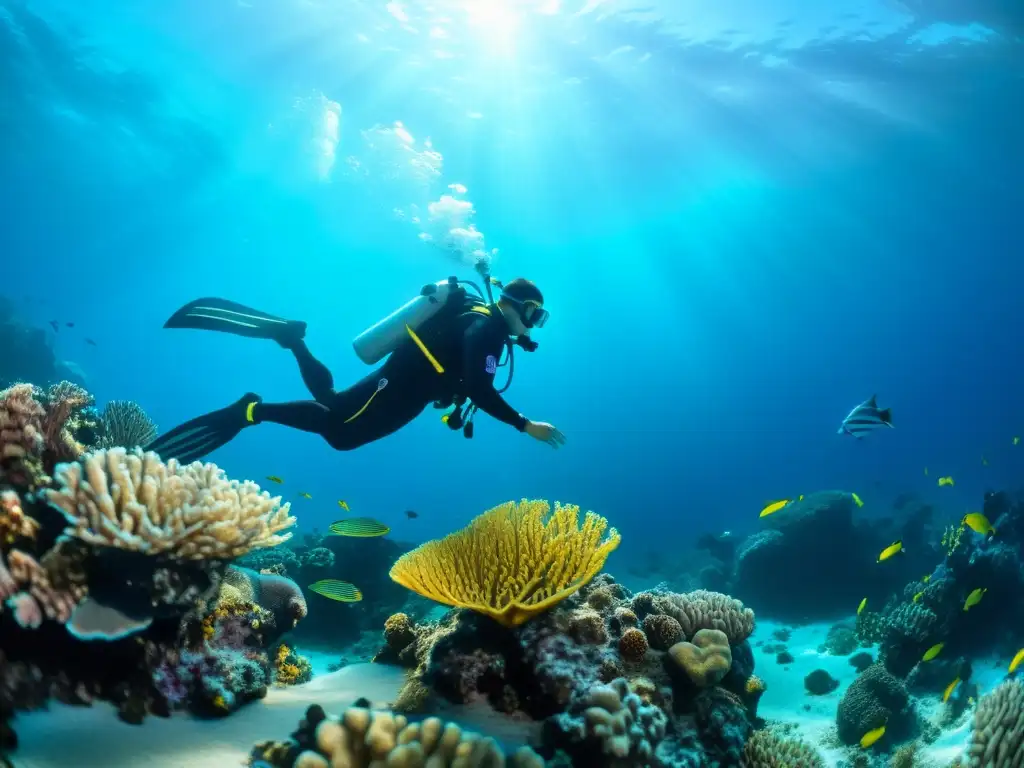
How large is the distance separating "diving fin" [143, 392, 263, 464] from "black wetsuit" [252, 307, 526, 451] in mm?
148

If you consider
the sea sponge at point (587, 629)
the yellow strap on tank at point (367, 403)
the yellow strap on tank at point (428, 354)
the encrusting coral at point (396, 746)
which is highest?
the yellow strap on tank at point (428, 354)

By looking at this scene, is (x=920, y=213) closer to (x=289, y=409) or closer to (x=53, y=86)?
(x=289, y=409)

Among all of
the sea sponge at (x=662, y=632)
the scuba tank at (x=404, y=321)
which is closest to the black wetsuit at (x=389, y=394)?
the scuba tank at (x=404, y=321)

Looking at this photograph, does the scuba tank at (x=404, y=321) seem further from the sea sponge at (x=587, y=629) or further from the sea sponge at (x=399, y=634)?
the sea sponge at (x=587, y=629)

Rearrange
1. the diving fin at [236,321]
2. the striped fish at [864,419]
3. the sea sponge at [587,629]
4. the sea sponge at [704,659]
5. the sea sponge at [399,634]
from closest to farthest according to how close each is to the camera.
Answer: the sea sponge at [704,659]
the sea sponge at [587,629]
the sea sponge at [399,634]
the diving fin at [236,321]
the striped fish at [864,419]

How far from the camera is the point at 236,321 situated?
20.7 feet

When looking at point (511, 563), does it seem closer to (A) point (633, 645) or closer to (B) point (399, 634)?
(A) point (633, 645)

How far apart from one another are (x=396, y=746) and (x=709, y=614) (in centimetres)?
287

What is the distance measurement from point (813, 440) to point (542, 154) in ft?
341

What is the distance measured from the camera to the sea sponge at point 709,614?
408cm

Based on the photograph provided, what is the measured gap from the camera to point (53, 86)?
2939 centimetres

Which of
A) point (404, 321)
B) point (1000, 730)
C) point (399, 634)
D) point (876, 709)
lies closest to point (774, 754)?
point (1000, 730)

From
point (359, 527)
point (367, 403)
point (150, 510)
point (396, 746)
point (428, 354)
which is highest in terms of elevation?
point (428, 354)

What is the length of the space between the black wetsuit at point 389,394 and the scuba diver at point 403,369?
0.5 inches
